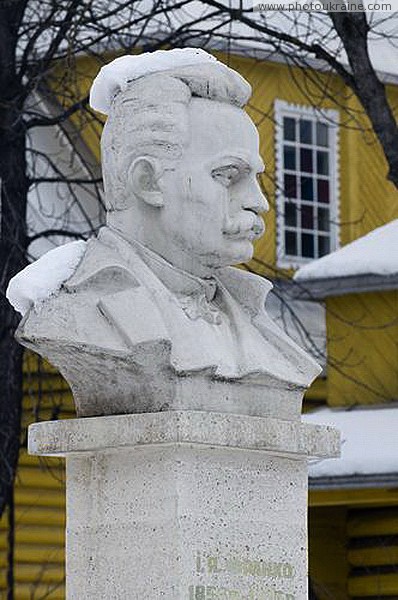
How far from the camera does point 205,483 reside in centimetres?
693

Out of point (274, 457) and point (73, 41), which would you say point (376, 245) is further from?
point (274, 457)

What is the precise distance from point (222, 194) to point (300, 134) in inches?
492

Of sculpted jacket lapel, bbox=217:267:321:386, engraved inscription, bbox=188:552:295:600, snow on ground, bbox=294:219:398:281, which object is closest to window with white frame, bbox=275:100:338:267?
snow on ground, bbox=294:219:398:281

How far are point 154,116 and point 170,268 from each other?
491 mm

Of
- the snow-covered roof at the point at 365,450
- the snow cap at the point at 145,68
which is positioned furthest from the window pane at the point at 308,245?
the snow cap at the point at 145,68

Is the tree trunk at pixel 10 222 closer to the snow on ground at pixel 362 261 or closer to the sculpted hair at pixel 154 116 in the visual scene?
the snow on ground at pixel 362 261

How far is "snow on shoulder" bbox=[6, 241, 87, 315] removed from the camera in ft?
22.7

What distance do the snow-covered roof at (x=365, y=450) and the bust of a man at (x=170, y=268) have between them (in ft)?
19.9

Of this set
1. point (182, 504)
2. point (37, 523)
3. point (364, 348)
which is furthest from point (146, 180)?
point (37, 523)

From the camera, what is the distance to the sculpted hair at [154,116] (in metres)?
7.12

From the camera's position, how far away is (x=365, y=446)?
14047 mm

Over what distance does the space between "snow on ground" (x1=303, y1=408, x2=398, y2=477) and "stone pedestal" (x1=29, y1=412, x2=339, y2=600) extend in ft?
20.0

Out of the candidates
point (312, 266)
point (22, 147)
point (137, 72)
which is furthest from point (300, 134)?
point (137, 72)

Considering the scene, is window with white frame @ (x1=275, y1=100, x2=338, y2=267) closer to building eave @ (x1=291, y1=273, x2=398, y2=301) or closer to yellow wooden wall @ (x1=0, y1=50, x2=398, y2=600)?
yellow wooden wall @ (x1=0, y1=50, x2=398, y2=600)
